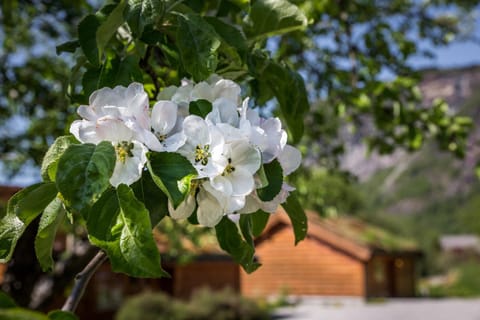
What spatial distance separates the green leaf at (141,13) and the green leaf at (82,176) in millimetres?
284

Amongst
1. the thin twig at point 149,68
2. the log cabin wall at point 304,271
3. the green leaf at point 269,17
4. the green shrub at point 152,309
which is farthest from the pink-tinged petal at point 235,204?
the log cabin wall at point 304,271

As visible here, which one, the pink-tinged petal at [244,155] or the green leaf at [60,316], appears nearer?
the green leaf at [60,316]

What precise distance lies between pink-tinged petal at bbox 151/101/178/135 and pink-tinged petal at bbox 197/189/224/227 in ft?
0.36

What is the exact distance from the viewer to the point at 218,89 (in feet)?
3.40

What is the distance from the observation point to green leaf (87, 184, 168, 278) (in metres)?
0.79

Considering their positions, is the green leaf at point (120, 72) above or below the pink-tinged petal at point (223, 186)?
above

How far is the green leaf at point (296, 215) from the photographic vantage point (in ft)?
3.72

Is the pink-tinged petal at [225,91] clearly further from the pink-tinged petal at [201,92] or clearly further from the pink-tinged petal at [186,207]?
the pink-tinged petal at [186,207]

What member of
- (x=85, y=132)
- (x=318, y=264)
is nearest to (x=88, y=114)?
(x=85, y=132)

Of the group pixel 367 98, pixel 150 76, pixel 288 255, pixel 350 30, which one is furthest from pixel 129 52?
pixel 288 255

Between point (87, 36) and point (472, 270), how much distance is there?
4419 cm

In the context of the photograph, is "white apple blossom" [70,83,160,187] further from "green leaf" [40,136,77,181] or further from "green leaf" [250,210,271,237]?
"green leaf" [250,210,271,237]

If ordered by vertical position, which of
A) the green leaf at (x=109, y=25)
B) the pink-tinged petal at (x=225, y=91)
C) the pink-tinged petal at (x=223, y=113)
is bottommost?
the pink-tinged petal at (x=225, y=91)

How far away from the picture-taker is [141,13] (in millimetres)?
1034
